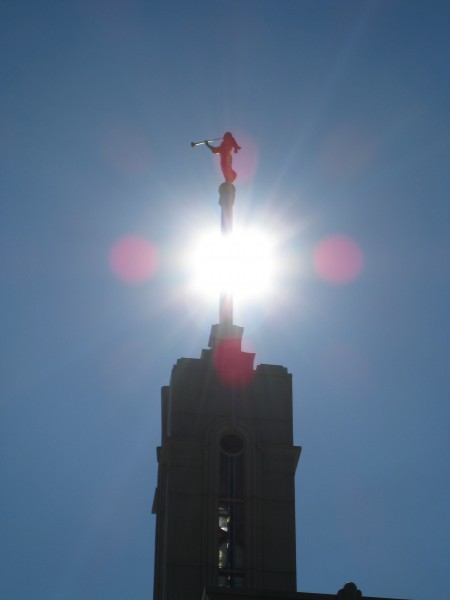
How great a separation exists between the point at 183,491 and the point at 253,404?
473cm

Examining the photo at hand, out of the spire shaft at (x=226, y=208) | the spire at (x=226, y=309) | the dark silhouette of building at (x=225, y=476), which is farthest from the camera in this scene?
the spire shaft at (x=226, y=208)

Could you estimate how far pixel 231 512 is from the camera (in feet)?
175

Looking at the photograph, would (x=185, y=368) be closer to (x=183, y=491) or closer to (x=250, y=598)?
(x=183, y=491)

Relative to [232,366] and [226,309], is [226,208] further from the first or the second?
[232,366]

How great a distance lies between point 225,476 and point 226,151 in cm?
1708

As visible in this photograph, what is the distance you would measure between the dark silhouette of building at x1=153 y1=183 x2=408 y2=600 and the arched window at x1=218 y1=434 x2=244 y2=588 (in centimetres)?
4

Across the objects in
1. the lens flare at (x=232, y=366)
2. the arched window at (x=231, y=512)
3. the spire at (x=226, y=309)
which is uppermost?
the spire at (x=226, y=309)

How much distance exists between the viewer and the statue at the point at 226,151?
63.2m

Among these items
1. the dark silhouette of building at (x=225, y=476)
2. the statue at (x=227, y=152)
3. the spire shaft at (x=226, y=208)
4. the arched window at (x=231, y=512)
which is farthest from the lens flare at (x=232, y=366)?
the statue at (x=227, y=152)

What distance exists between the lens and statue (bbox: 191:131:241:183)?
6322cm

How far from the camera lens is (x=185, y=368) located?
2184 inches

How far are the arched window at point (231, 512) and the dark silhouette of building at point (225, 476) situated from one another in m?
0.04

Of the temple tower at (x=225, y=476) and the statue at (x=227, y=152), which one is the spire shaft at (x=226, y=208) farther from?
the temple tower at (x=225, y=476)

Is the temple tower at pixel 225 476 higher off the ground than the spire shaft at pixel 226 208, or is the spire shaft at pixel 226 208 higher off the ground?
the spire shaft at pixel 226 208
